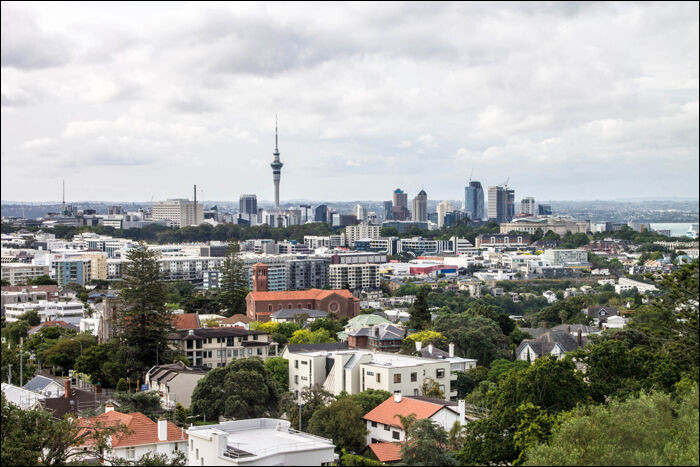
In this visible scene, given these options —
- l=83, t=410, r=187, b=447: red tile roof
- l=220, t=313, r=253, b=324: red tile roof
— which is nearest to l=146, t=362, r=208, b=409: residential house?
l=83, t=410, r=187, b=447: red tile roof

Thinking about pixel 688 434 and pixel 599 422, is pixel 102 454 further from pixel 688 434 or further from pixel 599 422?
pixel 688 434

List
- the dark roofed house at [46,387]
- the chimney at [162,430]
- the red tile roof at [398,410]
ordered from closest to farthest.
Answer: the chimney at [162,430], the red tile roof at [398,410], the dark roofed house at [46,387]

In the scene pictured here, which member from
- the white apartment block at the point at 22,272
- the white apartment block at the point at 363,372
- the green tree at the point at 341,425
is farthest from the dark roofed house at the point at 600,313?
the white apartment block at the point at 22,272

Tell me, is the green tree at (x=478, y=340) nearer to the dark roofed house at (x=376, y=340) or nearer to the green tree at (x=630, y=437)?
the dark roofed house at (x=376, y=340)

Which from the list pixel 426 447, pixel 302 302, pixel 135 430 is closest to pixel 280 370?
pixel 135 430

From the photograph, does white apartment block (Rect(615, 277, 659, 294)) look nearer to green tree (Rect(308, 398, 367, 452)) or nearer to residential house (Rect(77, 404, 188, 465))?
green tree (Rect(308, 398, 367, 452))

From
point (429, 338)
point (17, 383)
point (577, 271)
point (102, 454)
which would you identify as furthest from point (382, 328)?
point (577, 271)

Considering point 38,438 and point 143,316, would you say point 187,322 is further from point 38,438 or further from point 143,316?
point 38,438
